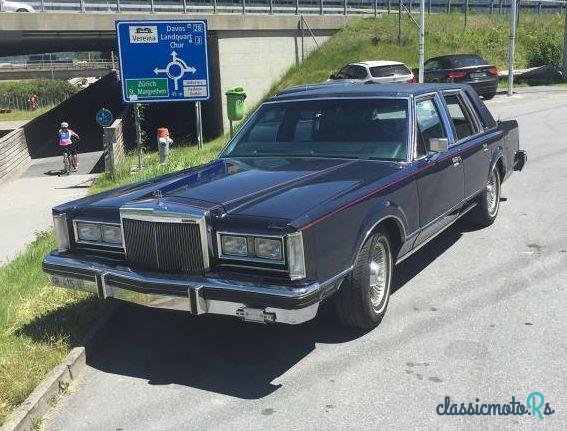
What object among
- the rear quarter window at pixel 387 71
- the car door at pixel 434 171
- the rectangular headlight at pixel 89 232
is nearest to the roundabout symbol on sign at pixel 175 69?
the car door at pixel 434 171

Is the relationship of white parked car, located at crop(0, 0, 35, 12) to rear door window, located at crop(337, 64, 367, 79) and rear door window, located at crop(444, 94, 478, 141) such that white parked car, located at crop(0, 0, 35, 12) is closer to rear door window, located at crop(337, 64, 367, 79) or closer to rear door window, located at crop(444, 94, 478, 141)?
rear door window, located at crop(337, 64, 367, 79)

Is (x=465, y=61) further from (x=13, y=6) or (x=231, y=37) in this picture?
(x=13, y=6)

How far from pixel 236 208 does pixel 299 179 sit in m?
0.75

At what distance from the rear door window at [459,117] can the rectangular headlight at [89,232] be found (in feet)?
11.3

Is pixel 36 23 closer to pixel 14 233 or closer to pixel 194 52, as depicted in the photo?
pixel 194 52

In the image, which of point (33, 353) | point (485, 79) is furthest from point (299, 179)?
point (485, 79)

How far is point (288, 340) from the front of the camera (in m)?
4.80

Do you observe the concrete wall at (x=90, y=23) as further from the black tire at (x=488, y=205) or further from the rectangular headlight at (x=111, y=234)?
the rectangular headlight at (x=111, y=234)

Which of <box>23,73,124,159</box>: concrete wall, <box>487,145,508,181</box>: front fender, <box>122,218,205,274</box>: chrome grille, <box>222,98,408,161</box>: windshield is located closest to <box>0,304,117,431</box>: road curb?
<box>122,218,205,274</box>: chrome grille

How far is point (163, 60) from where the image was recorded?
12.7 meters

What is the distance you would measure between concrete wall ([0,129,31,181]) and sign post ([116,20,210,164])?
892 cm

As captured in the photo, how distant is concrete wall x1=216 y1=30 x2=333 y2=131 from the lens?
25922mm

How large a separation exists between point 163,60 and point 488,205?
759cm

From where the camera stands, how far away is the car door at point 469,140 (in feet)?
20.7
